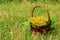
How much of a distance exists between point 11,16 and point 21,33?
1467 mm

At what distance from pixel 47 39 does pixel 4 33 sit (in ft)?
3.12

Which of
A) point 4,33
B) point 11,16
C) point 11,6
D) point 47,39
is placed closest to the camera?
point 47,39

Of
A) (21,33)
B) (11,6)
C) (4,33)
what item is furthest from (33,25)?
(11,6)

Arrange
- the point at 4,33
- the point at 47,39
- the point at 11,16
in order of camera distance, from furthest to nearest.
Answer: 1. the point at 11,16
2. the point at 4,33
3. the point at 47,39

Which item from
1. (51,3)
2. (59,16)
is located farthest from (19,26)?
(51,3)

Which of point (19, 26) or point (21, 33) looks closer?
point (21, 33)

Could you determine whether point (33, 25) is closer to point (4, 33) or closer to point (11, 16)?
point (4, 33)

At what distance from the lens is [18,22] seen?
5867 mm

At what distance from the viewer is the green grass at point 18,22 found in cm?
493

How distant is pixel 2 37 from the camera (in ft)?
16.2

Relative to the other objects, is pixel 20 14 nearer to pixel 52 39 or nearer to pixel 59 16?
pixel 59 16

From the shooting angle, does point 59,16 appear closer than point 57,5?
Yes

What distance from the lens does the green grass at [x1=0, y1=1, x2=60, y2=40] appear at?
4926 millimetres

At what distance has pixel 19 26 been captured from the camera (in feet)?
18.1
